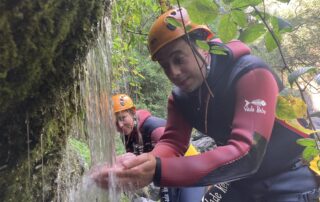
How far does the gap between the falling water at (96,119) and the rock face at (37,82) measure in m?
0.08

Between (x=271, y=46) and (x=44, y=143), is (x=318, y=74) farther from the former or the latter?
(x=44, y=143)

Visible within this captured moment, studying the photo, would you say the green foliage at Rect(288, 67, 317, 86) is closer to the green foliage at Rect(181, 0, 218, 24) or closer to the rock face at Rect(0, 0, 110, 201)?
the green foliage at Rect(181, 0, 218, 24)

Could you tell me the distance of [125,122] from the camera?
190 inches

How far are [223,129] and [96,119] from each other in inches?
40.7

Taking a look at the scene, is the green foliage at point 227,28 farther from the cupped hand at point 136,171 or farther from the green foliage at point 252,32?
the cupped hand at point 136,171

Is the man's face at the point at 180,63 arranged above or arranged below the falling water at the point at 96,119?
above

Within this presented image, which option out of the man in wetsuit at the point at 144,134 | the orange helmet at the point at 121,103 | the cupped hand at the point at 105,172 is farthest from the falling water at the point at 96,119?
the orange helmet at the point at 121,103

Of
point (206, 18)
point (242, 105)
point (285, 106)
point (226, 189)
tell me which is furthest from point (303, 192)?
point (206, 18)

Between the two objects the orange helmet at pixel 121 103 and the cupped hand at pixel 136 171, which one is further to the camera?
the orange helmet at pixel 121 103

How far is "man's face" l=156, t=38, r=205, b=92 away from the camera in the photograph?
103 inches

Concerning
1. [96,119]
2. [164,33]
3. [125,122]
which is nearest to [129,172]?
[96,119]

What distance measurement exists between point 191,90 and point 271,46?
119 cm

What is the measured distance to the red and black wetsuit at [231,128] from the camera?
87.4 inches

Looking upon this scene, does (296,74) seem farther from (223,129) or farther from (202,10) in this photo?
(223,129)
